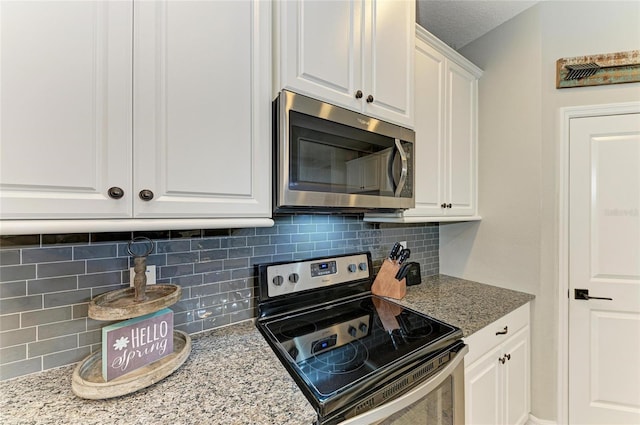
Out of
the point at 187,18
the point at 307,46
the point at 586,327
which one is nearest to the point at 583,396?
the point at 586,327

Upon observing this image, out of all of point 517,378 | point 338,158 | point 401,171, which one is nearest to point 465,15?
point 401,171

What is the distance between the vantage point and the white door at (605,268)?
62.4 inches

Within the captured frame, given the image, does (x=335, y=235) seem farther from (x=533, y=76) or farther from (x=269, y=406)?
(x=533, y=76)

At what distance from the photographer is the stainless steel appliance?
82 centimetres

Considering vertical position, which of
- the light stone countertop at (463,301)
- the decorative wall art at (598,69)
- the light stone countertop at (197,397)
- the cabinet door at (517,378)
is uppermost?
the decorative wall art at (598,69)

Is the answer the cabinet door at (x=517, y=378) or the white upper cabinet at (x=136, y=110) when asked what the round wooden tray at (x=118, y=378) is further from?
the cabinet door at (x=517, y=378)

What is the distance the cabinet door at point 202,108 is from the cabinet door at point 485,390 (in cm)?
123

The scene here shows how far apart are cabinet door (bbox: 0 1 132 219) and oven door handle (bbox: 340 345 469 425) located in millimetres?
904

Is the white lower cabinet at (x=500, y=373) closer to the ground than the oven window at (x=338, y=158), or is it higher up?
closer to the ground

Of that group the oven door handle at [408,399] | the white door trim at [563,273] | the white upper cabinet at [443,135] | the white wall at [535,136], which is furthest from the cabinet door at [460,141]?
the oven door handle at [408,399]

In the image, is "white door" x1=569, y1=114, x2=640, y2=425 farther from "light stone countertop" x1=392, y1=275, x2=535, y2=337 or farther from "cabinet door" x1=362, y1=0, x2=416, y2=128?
"cabinet door" x1=362, y1=0, x2=416, y2=128

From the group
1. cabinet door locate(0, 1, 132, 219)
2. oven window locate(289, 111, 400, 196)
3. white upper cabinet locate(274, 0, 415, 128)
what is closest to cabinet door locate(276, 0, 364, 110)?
white upper cabinet locate(274, 0, 415, 128)

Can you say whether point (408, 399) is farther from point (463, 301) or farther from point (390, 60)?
point (390, 60)

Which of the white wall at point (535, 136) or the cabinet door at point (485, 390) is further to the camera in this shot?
the white wall at point (535, 136)
